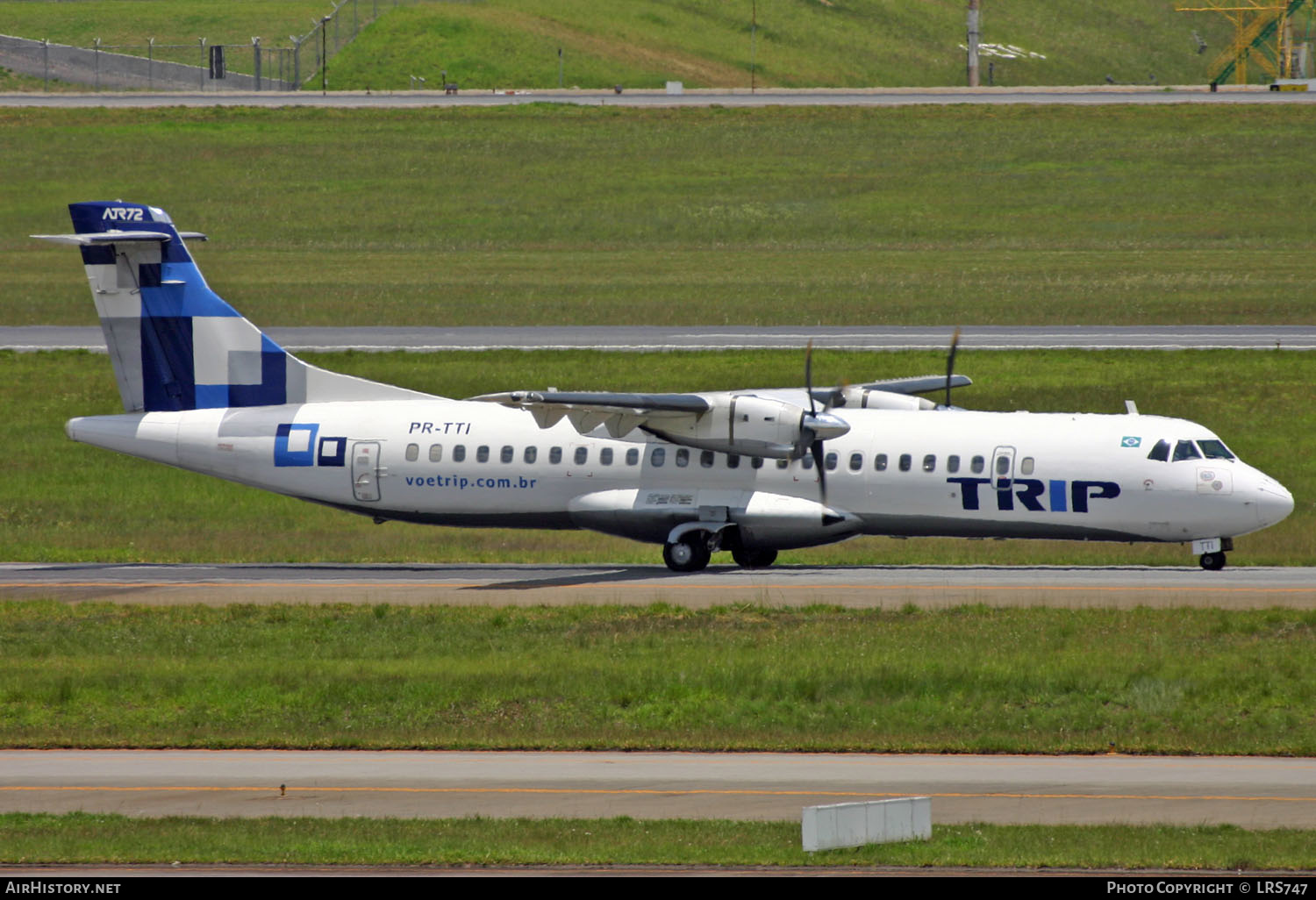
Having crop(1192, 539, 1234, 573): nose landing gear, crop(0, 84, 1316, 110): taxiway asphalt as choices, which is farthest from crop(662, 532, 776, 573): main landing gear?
crop(0, 84, 1316, 110): taxiway asphalt

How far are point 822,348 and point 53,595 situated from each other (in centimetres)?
2925

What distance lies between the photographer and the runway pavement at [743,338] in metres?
53.2

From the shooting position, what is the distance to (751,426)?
100ft

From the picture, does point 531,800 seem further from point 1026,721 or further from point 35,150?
point 35,150

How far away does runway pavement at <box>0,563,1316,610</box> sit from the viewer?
2711 cm

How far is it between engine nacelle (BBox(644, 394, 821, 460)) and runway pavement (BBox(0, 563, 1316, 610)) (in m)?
2.32

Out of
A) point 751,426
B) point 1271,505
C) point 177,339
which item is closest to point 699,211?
point 177,339

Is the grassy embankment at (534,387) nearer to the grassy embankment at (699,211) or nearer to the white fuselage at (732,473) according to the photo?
the white fuselage at (732,473)

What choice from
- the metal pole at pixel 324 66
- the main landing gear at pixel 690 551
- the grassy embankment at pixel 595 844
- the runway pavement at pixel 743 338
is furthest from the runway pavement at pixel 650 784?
the metal pole at pixel 324 66

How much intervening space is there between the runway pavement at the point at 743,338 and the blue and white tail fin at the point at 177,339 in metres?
19.7

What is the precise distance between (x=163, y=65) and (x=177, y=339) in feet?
290

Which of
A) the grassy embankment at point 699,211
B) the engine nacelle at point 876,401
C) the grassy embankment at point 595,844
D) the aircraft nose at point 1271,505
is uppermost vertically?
the grassy embankment at point 699,211

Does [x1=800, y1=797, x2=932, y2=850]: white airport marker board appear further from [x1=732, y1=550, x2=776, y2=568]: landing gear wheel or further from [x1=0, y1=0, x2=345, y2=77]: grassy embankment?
[x1=0, y1=0, x2=345, y2=77]: grassy embankment

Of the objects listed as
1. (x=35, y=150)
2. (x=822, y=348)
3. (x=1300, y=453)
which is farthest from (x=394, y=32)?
(x=1300, y=453)
